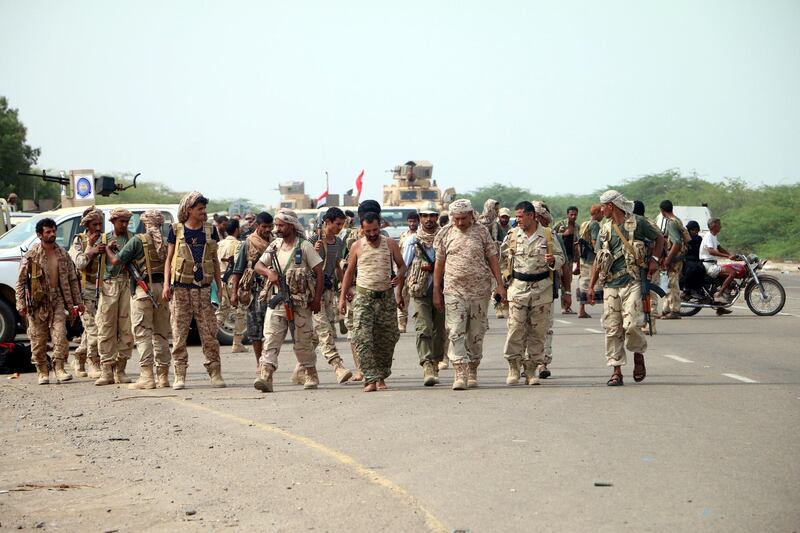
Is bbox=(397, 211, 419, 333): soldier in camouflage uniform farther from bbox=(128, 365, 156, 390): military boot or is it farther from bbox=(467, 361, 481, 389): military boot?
bbox=(128, 365, 156, 390): military boot

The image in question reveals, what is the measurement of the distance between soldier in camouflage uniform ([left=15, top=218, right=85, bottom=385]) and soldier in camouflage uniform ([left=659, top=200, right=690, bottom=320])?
946 cm

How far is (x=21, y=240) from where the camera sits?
17781mm

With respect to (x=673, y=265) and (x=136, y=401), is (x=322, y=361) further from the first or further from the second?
(x=673, y=265)

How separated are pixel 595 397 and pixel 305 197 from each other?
40650 mm

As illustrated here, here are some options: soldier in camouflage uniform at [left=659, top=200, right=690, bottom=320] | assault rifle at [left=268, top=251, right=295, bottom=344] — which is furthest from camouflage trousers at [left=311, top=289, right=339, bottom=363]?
soldier in camouflage uniform at [left=659, top=200, right=690, bottom=320]

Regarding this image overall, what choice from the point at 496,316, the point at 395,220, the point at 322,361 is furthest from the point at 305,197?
the point at 322,361

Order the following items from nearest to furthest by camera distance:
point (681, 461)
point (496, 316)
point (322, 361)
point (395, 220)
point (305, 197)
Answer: point (681, 461), point (322, 361), point (496, 316), point (395, 220), point (305, 197)

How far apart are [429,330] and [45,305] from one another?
4101 mm

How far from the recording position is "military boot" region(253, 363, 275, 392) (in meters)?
12.0

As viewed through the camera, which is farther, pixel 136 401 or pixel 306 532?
pixel 136 401

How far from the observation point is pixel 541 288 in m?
12.1

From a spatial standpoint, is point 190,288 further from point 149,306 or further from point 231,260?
point 231,260

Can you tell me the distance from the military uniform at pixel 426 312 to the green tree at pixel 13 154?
159 ft

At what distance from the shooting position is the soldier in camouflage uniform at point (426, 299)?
1245 centimetres
